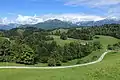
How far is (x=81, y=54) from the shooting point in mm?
157250

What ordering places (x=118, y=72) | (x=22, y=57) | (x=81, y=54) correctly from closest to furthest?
1. (x=118, y=72)
2. (x=22, y=57)
3. (x=81, y=54)

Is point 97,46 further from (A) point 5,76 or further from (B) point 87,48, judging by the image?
(A) point 5,76

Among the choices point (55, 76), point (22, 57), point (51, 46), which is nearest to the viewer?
point (55, 76)

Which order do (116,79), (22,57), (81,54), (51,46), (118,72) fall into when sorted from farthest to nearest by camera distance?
(51,46) < (81,54) < (22,57) < (118,72) < (116,79)

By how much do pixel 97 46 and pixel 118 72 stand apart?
138m

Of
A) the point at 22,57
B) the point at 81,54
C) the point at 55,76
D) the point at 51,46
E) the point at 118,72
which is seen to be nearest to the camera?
the point at 55,76

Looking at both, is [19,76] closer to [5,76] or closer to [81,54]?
[5,76]

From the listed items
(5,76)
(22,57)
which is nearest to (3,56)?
(22,57)

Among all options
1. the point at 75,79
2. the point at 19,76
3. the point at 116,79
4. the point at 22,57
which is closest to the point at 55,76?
the point at 75,79

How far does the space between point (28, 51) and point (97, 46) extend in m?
75.4

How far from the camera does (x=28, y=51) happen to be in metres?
122

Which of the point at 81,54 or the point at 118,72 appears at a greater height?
the point at 118,72

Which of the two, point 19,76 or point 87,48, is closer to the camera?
point 19,76

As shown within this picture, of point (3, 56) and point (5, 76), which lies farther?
point (3, 56)
